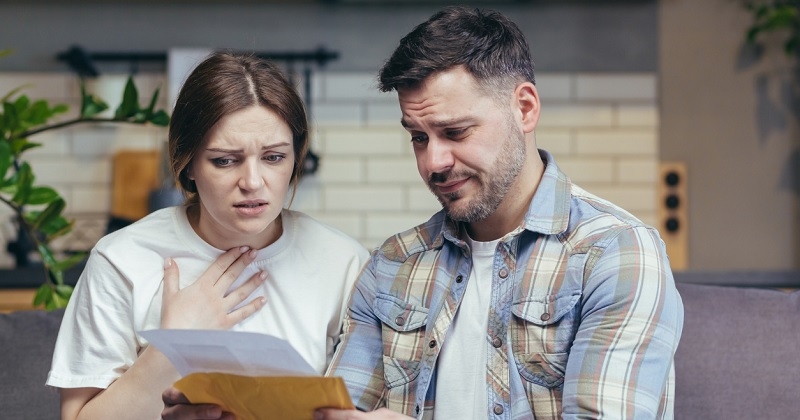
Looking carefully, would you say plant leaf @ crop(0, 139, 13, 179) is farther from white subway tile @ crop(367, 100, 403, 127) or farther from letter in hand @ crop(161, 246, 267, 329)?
white subway tile @ crop(367, 100, 403, 127)

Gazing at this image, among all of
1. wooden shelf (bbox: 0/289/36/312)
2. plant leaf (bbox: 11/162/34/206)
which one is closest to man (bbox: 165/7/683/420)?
plant leaf (bbox: 11/162/34/206)

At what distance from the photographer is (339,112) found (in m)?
3.68

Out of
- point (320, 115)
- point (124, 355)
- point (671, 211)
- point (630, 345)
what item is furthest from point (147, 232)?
point (671, 211)

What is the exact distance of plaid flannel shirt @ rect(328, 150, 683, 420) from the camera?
1.43 meters

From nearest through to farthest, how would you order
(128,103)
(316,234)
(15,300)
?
1. (316,234)
2. (128,103)
3. (15,300)

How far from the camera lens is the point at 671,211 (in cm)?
372

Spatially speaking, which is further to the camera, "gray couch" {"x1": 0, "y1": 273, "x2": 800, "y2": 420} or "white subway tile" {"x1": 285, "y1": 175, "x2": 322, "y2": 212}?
"white subway tile" {"x1": 285, "y1": 175, "x2": 322, "y2": 212}

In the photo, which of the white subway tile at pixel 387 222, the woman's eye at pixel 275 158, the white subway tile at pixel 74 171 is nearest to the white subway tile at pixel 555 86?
the white subway tile at pixel 387 222

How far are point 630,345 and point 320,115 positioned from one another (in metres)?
2.41

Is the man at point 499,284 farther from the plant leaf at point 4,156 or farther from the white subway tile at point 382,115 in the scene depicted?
the white subway tile at point 382,115

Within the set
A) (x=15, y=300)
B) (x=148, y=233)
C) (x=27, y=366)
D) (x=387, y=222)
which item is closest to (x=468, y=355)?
(x=148, y=233)

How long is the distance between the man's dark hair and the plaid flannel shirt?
0.21 m

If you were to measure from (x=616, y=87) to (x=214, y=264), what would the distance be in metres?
2.32

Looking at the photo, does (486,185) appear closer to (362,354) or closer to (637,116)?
(362,354)
